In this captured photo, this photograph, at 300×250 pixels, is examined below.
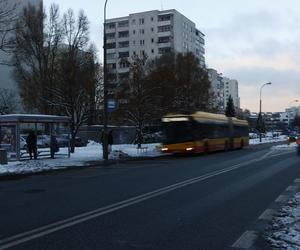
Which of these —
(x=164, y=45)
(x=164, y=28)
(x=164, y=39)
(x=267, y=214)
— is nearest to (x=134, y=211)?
(x=267, y=214)

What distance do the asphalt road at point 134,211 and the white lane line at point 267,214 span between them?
0.15 metres

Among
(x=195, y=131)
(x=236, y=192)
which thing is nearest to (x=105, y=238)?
(x=236, y=192)

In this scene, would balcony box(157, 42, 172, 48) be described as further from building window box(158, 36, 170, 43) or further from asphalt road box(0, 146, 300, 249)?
asphalt road box(0, 146, 300, 249)

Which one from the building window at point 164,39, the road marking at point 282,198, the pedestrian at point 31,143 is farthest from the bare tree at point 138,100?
the building window at point 164,39

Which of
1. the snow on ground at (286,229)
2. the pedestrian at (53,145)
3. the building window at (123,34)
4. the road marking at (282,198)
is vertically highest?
the building window at (123,34)

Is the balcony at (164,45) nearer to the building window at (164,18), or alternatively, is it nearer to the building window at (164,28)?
the building window at (164,28)

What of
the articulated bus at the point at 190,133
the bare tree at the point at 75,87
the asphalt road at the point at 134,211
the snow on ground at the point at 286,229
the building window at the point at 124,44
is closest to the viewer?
the snow on ground at the point at 286,229

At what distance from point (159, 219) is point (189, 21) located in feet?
443

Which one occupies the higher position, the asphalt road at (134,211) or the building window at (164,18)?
the building window at (164,18)

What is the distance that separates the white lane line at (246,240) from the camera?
23.8ft

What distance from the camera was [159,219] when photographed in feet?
30.4

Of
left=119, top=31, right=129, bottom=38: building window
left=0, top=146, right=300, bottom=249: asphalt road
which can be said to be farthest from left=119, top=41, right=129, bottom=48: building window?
left=0, top=146, right=300, bottom=249: asphalt road

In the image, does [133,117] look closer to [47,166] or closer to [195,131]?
[195,131]

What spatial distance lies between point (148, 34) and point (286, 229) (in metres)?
126
